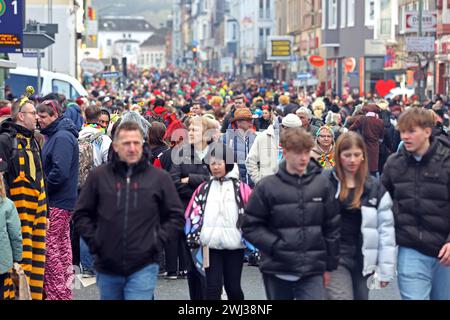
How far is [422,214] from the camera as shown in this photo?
773 centimetres

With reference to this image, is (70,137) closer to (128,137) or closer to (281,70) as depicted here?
(128,137)

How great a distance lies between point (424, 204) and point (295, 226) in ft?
3.00

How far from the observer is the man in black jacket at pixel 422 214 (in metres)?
7.72

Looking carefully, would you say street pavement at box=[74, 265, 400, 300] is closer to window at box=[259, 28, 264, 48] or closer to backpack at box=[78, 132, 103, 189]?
backpack at box=[78, 132, 103, 189]

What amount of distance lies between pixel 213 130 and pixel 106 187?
3207 millimetres

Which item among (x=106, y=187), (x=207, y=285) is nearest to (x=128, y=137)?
(x=106, y=187)

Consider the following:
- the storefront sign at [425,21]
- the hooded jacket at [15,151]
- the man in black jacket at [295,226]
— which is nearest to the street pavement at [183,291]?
the hooded jacket at [15,151]

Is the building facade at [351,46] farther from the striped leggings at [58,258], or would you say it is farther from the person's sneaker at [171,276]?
the striped leggings at [58,258]

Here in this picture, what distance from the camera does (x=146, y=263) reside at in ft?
24.0

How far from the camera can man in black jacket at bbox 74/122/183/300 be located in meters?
7.26

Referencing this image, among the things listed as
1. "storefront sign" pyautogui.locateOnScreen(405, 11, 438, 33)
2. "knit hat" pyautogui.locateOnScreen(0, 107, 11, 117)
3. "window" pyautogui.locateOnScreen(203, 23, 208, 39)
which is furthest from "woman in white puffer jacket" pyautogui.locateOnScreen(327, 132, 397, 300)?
"window" pyautogui.locateOnScreen(203, 23, 208, 39)

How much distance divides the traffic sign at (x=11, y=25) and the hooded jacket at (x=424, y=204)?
11.0m

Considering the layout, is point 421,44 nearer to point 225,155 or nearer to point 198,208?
point 225,155

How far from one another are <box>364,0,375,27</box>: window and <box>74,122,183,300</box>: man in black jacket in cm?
5096
